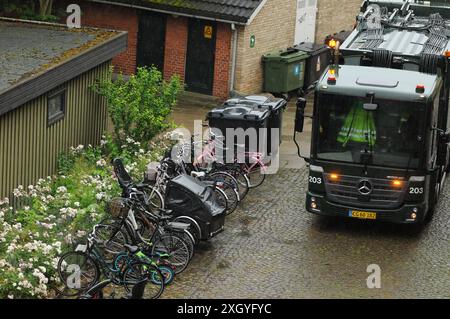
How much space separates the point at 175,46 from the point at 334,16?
7414 millimetres

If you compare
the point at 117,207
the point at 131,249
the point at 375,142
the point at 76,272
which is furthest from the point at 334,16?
the point at 76,272

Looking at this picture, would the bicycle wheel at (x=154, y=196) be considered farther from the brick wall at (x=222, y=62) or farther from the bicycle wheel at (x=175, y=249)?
the brick wall at (x=222, y=62)

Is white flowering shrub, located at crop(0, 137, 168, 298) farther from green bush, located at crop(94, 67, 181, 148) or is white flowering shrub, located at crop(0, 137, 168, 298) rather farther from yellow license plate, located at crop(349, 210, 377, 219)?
yellow license plate, located at crop(349, 210, 377, 219)

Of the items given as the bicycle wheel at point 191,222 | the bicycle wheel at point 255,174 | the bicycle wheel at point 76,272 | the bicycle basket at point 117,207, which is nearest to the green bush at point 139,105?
the bicycle wheel at point 255,174

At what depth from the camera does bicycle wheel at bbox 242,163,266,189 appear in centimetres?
1962

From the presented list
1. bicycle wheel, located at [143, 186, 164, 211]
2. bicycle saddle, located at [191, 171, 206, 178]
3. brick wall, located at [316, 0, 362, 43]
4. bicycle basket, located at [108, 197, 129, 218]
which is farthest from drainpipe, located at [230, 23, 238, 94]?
bicycle basket, located at [108, 197, 129, 218]

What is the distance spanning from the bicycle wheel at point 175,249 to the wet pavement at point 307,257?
165mm

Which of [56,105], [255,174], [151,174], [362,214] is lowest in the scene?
[255,174]

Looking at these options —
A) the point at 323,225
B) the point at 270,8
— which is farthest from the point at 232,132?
the point at 270,8

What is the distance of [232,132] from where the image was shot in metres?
20.0

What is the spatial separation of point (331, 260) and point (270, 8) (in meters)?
14.5

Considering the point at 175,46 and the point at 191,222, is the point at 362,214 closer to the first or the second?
the point at 191,222

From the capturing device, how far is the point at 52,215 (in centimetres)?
1479

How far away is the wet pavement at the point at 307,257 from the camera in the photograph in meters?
14.3
